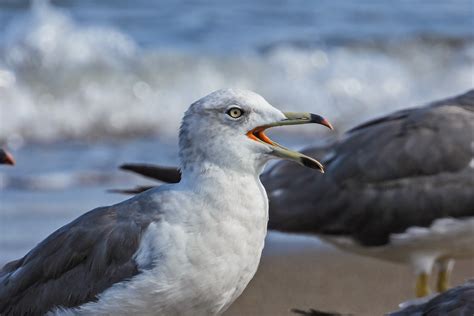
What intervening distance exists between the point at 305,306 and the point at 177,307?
228cm

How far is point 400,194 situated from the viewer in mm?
6754

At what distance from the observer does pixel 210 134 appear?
473 cm

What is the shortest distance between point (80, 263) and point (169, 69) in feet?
28.5

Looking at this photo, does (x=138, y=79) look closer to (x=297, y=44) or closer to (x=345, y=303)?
(x=297, y=44)

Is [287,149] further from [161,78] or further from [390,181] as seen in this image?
[161,78]

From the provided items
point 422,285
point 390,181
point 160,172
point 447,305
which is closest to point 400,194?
point 390,181

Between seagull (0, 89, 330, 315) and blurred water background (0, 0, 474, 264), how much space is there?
3636 millimetres

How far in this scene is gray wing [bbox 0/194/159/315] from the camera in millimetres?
4754

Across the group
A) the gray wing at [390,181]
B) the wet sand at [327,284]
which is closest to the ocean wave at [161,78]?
the wet sand at [327,284]

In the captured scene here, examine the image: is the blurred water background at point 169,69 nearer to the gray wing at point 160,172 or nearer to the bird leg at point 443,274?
the gray wing at point 160,172

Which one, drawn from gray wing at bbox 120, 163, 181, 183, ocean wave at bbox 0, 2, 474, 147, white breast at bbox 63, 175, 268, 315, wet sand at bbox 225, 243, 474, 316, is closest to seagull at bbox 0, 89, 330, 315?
white breast at bbox 63, 175, 268, 315

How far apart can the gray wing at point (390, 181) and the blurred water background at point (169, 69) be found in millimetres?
2142

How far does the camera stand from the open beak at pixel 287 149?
15.2 feet

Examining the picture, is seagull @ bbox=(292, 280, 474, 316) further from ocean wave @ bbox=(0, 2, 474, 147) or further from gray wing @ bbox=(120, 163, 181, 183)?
ocean wave @ bbox=(0, 2, 474, 147)
